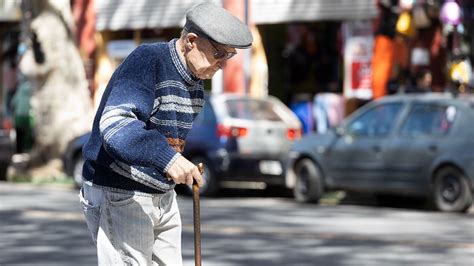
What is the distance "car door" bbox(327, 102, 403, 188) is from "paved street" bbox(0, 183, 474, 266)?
1.36 ft

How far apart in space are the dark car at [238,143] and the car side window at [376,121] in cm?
131

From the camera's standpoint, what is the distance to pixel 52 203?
16250 mm

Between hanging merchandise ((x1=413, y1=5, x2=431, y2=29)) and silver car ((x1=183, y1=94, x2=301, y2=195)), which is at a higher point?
hanging merchandise ((x1=413, y1=5, x2=431, y2=29))

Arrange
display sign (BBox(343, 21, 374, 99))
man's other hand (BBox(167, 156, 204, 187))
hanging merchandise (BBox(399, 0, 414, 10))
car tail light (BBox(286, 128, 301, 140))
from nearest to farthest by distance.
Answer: man's other hand (BBox(167, 156, 204, 187)) → car tail light (BBox(286, 128, 301, 140)) → hanging merchandise (BBox(399, 0, 414, 10)) → display sign (BBox(343, 21, 374, 99))

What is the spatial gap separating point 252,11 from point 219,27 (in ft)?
64.5

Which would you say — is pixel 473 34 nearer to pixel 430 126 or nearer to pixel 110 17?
pixel 430 126

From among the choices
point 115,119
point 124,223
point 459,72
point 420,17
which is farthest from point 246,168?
point 115,119

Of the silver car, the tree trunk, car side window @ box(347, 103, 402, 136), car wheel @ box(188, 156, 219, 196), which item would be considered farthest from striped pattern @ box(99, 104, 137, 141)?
the tree trunk

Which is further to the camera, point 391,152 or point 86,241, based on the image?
point 391,152

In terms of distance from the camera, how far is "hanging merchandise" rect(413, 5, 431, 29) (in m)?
21.5

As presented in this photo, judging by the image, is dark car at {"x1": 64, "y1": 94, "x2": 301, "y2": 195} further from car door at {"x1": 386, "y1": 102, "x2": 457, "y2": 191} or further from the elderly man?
the elderly man

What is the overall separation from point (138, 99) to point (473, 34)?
15117 millimetres

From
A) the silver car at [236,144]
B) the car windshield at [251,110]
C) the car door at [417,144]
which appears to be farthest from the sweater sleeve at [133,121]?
the car windshield at [251,110]

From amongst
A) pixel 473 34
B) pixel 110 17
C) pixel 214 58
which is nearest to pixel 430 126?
pixel 473 34
